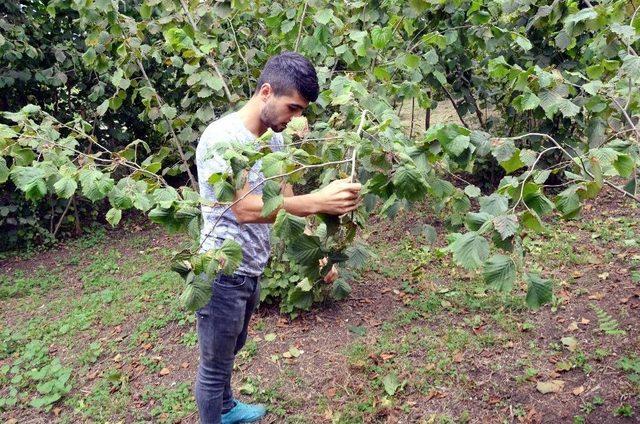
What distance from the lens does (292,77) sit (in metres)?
2.12

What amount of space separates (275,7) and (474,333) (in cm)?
274

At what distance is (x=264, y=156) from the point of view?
5.27 ft

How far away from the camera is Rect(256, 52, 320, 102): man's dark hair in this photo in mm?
2125

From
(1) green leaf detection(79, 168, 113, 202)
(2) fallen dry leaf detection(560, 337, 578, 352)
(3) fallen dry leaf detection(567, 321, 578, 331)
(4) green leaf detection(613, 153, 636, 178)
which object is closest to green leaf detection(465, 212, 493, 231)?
(4) green leaf detection(613, 153, 636, 178)

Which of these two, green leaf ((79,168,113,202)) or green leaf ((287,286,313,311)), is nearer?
green leaf ((79,168,113,202))

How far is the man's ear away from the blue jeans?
2.49 ft

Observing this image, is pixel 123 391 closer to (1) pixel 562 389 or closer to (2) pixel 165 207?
(2) pixel 165 207

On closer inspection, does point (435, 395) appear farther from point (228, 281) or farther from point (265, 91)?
point (265, 91)

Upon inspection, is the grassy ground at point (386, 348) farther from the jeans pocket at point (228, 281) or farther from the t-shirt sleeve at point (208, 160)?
the t-shirt sleeve at point (208, 160)

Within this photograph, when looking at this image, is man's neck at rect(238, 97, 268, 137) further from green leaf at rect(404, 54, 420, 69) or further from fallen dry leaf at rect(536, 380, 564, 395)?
fallen dry leaf at rect(536, 380, 564, 395)

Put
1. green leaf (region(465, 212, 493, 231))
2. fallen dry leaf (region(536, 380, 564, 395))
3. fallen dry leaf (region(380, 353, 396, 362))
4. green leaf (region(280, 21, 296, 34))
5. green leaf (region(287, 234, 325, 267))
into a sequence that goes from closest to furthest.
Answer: green leaf (region(465, 212, 493, 231)) → green leaf (region(287, 234, 325, 267)) → fallen dry leaf (region(536, 380, 564, 395)) → fallen dry leaf (region(380, 353, 396, 362)) → green leaf (region(280, 21, 296, 34))

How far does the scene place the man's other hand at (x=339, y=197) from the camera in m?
1.68

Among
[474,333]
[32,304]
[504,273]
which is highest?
[504,273]

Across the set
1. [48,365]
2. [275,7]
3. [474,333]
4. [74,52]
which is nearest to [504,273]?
[474,333]
